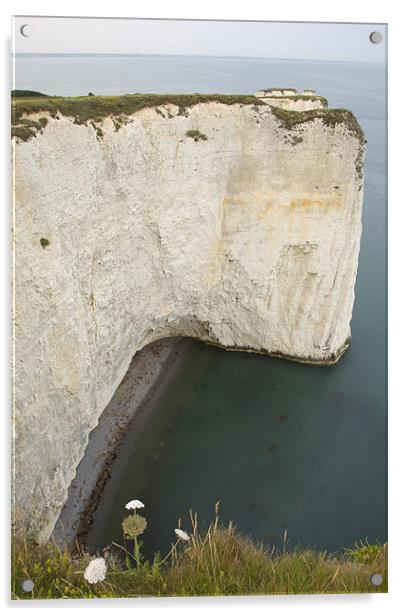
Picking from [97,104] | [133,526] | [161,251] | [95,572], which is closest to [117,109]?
[97,104]

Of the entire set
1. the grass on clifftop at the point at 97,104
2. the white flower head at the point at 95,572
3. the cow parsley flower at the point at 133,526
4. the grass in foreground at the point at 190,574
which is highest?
the grass on clifftop at the point at 97,104

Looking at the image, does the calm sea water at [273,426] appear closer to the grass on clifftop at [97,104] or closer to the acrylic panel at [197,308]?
the acrylic panel at [197,308]

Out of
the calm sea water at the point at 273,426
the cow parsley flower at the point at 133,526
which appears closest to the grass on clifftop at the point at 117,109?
the calm sea water at the point at 273,426

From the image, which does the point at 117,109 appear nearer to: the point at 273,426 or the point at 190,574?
the point at 273,426

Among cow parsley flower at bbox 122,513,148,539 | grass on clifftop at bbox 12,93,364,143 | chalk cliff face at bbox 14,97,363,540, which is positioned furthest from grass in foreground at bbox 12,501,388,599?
grass on clifftop at bbox 12,93,364,143

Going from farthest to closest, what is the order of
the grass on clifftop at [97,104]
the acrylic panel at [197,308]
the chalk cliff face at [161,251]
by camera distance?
the chalk cliff face at [161,251]
the grass on clifftop at [97,104]
the acrylic panel at [197,308]

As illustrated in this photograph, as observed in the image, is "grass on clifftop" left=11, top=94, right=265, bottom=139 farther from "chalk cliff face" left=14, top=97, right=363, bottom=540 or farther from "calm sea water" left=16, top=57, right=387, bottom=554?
"calm sea water" left=16, top=57, right=387, bottom=554
